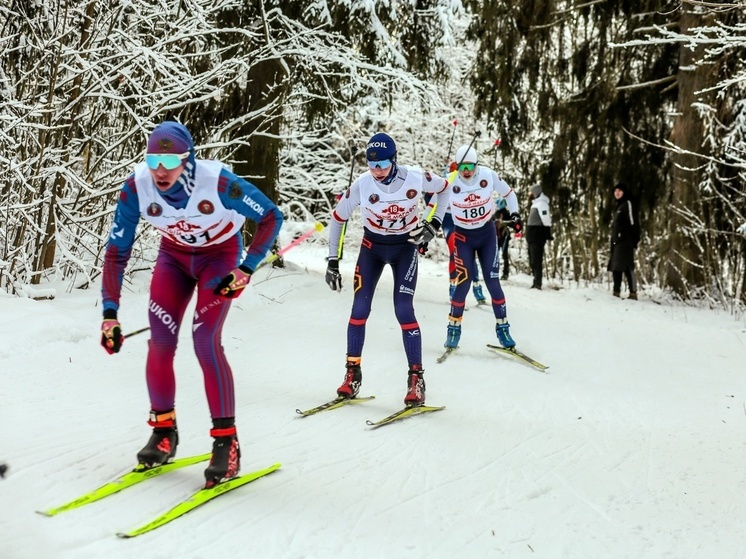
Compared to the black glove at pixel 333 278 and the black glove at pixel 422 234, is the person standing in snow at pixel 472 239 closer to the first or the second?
the black glove at pixel 422 234

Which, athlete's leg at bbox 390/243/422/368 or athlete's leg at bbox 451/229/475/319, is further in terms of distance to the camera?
athlete's leg at bbox 451/229/475/319

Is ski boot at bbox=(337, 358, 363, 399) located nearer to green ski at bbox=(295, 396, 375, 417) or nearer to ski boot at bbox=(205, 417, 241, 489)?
green ski at bbox=(295, 396, 375, 417)

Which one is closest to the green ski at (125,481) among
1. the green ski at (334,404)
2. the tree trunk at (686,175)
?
the green ski at (334,404)

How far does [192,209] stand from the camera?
373cm

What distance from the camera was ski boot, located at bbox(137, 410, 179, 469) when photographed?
370 cm

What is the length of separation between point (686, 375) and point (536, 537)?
4988mm

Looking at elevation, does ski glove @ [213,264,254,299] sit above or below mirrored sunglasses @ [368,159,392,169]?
below

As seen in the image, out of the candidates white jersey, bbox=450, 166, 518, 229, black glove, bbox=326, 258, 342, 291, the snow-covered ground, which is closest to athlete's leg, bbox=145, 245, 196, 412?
the snow-covered ground

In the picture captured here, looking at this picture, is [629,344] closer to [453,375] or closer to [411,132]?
[453,375]

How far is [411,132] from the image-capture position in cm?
2103

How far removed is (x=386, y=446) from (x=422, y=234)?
6.35 feet

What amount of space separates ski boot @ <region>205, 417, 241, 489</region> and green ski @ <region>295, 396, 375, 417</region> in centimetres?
155

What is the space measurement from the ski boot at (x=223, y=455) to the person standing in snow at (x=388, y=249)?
6.82 ft

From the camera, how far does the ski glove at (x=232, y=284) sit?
144 inches
